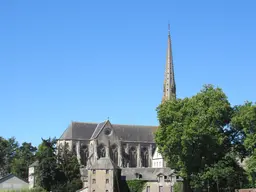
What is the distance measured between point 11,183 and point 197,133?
46.7 metres

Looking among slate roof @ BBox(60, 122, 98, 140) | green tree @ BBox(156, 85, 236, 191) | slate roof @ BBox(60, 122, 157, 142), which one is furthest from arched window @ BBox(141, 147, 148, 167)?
green tree @ BBox(156, 85, 236, 191)

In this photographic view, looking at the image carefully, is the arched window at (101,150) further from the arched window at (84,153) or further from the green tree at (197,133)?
the green tree at (197,133)

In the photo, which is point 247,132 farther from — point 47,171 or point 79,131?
point 79,131

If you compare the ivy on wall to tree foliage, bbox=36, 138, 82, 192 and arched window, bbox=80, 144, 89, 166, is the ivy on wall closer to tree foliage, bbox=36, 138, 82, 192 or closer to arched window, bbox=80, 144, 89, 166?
tree foliage, bbox=36, 138, 82, 192

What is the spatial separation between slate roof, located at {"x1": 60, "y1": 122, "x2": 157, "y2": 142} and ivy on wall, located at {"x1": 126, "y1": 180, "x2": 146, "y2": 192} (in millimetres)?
26619

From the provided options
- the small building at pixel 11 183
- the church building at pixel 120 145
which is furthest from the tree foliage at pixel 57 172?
the small building at pixel 11 183

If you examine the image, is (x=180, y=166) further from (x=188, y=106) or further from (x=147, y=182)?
(x=147, y=182)

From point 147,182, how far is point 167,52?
49.6m

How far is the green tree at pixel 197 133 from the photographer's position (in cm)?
5612

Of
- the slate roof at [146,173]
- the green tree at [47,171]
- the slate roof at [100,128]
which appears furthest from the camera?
the slate roof at [100,128]

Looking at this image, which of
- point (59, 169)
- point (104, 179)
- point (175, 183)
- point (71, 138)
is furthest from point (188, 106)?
point (71, 138)

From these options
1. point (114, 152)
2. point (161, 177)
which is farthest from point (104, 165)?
point (114, 152)

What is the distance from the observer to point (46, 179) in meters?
77.7

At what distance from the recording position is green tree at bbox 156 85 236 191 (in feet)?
184
